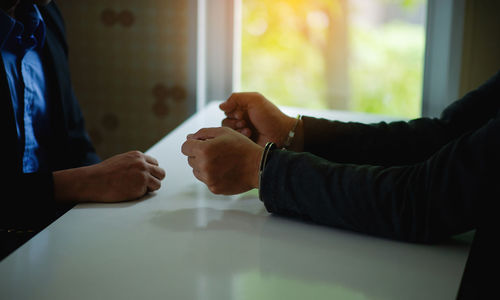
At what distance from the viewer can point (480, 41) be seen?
190 centimetres

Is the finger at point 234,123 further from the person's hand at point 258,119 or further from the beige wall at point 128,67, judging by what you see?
the beige wall at point 128,67

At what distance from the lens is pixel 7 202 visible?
39.3 inches

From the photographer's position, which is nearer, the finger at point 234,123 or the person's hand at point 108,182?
the person's hand at point 108,182

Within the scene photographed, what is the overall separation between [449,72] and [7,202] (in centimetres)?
162

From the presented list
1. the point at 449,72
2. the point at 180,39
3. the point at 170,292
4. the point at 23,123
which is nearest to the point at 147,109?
the point at 180,39

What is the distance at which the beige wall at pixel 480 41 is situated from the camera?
73.6 inches

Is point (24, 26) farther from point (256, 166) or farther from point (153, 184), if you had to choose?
point (256, 166)

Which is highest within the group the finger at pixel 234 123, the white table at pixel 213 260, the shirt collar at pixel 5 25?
the shirt collar at pixel 5 25

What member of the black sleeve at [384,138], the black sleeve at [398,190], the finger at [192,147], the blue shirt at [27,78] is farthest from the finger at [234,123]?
the blue shirt at [27,78]

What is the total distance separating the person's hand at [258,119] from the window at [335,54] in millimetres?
1088

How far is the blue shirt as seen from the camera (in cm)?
123

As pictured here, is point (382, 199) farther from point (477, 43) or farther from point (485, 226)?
point (477, 43)

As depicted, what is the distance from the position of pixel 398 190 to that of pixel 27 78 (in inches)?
38.9

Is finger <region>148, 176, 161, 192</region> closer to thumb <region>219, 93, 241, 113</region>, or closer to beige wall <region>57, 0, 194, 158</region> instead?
thumb <region>219, 93, 241, 113</region>
